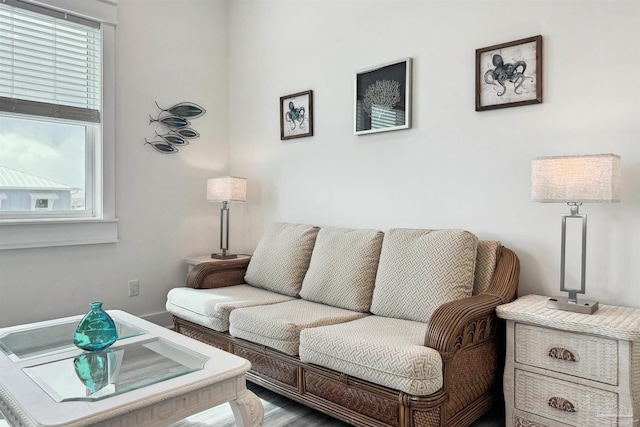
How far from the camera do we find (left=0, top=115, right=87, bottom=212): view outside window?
3004 mm

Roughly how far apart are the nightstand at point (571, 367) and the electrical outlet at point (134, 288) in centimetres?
271

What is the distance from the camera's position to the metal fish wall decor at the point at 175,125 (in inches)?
145

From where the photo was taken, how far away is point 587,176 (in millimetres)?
1890

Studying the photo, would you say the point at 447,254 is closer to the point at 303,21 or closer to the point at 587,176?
the point at 587,176

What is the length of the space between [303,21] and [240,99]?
93 centimetres

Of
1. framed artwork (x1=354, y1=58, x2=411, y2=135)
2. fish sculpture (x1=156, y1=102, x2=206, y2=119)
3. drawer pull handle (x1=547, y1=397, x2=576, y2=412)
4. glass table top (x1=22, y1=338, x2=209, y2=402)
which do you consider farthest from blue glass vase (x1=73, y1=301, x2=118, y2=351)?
Result: fish sculpture (x1=156, y1=102, x2=206, y2=119)

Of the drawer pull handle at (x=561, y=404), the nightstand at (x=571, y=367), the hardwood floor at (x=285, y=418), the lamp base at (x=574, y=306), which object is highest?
the lamp base at (x=574, y=306)

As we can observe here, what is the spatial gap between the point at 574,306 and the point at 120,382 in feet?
6.02

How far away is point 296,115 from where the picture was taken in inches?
139

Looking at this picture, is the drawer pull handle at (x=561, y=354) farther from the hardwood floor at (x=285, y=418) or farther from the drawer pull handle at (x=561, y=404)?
the hardwood floor at (x=285, y=418)

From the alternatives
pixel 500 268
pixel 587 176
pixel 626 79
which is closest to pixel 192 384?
pixel 500 268

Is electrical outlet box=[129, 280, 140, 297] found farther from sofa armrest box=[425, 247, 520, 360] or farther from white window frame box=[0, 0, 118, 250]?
sofa armrest box=[425, 247, 520, 360]

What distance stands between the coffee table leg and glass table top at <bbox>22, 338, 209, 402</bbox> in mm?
197

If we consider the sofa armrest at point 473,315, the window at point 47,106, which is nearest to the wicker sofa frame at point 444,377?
the sofa armrest at point 473,315
